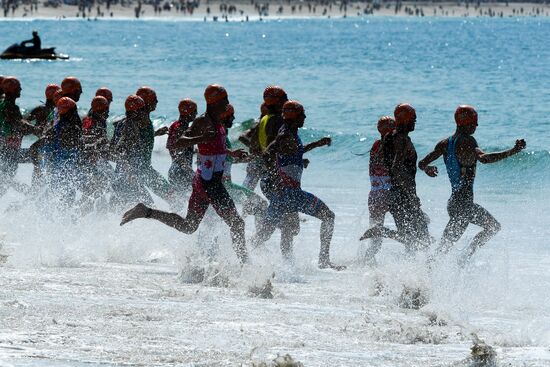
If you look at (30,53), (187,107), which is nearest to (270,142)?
(187,107)

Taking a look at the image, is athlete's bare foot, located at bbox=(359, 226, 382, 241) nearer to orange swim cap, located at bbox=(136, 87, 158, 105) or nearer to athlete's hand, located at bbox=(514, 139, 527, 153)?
athlete's hand, located at bbox=(514, 139, 527, 153)

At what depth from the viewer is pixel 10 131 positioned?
13602 mm

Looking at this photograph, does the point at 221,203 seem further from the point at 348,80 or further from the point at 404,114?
the point at 348,80

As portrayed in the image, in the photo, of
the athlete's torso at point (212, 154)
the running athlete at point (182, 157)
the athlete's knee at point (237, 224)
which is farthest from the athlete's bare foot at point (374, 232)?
the running athlete at point (182, 157)

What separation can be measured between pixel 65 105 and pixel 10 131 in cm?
169

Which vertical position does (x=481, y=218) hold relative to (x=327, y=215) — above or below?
above

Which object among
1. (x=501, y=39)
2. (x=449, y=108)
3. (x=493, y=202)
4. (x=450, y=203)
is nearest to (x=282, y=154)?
(x=450, y=203)

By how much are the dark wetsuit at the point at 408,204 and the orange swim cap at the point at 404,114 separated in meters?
0.14

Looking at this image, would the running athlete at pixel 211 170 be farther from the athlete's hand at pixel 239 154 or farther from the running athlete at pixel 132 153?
the running athlete at pixel 132 153

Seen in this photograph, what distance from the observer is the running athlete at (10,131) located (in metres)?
13.5

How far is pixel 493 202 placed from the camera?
17.6 metres

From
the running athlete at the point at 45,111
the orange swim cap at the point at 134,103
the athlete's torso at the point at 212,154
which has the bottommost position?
the running athlete at the point at 45,111

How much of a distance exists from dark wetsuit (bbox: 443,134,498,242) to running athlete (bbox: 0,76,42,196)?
483cm

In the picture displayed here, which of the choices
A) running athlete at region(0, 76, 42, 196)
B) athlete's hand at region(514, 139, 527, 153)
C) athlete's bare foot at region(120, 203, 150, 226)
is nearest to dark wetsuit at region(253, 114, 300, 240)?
athlete's bare foot at region(120, 203, 150, 226)
